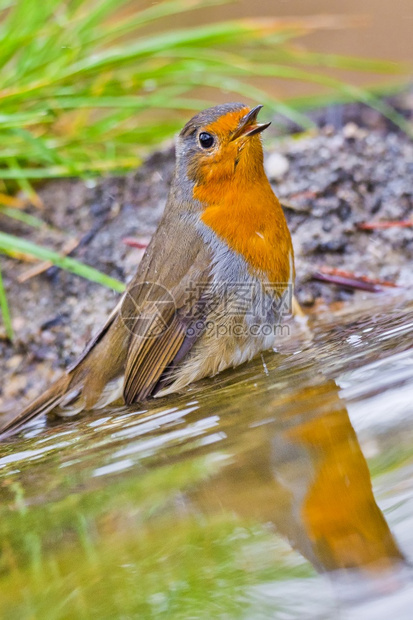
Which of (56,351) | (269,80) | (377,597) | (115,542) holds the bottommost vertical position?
(377,597)

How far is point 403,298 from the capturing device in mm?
3564

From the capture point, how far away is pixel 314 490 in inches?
67.6

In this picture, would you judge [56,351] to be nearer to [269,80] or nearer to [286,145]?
[286,145]

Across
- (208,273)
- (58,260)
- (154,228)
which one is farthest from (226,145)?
(154,228)

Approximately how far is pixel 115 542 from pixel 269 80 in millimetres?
8293

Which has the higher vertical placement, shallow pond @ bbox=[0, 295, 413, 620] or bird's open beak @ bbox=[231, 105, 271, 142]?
bird's open beak @ bbox=[231, 105, 271, 142]

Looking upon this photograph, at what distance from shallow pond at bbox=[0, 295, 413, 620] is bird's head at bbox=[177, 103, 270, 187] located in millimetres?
961

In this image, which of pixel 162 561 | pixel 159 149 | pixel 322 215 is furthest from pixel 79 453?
pixel 159 149

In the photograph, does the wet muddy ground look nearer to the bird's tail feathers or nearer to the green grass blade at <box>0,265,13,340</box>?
the green grass blade at <box>0,265,13,340</box>

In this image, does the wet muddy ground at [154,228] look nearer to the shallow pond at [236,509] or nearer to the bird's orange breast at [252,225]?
the bird's orange breast at [252,225]

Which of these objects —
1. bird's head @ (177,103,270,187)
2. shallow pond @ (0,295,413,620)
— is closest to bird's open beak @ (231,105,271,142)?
bird's head @ (177,103,270,187)

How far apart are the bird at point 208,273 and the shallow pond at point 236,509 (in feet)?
2.09

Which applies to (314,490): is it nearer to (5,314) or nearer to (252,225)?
(252,225)

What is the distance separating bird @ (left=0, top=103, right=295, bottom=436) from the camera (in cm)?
314
